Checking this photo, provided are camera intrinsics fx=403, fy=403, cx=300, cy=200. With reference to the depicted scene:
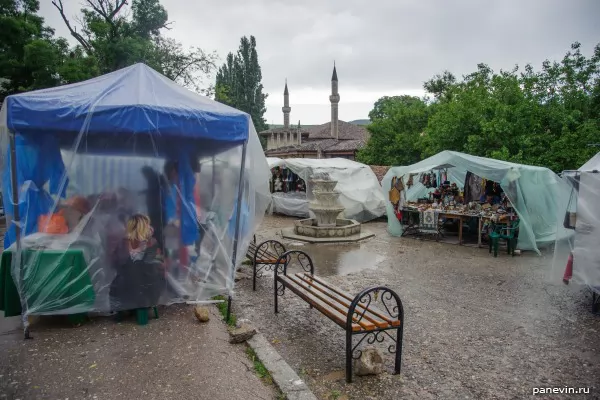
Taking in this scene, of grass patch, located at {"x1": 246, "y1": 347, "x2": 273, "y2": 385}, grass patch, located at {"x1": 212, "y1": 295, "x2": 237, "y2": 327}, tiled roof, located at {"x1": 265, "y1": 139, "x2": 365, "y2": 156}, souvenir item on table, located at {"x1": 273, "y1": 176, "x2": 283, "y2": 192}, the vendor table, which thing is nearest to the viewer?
grass patch, located at {"x1": 246, "y1": 347, "x2": 273, "y2": 385}

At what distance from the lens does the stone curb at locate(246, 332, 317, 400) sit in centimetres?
353

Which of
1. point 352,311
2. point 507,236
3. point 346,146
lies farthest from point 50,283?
point 346,146

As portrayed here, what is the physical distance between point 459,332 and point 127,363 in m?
3.92

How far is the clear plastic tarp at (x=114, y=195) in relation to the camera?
439 cm

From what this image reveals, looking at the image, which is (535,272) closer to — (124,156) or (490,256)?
(490,256)

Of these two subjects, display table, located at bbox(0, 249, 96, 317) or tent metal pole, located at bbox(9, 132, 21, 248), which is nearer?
tent metal pole, located at bbox(9, 132, 21, 248)

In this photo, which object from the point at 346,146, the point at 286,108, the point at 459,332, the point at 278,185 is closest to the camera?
the point at 459,332

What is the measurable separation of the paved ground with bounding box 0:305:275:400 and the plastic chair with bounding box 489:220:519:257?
759 cm

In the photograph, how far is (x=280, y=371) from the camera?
3895mm

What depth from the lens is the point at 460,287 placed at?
23.7ft

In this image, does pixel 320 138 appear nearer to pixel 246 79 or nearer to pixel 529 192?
pixel 246 79

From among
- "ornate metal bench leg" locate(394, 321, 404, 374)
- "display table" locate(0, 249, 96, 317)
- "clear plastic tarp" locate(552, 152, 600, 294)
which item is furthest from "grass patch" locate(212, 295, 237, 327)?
"clear plastic tarp" locate(552, 152, 600, 294)

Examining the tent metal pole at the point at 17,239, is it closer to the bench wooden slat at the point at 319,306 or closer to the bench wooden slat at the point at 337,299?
the bench wooden slat at the point at 319,306

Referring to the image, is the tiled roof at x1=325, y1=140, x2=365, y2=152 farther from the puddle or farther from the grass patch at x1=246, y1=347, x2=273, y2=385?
the grass patch at x1=246, y1=347, x2=273, y2=385
